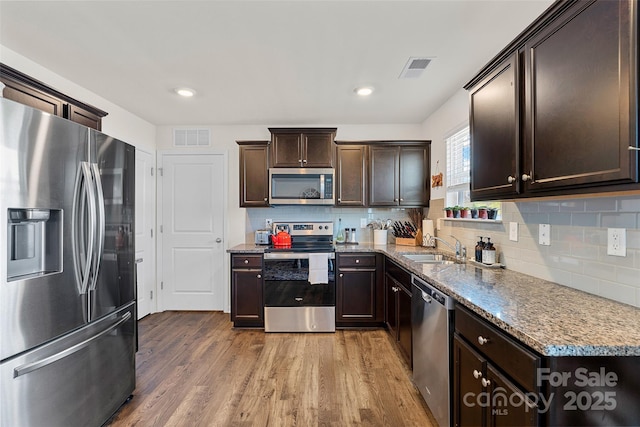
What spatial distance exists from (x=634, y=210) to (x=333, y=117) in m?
2.85

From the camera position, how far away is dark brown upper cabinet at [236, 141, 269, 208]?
11.6 feet

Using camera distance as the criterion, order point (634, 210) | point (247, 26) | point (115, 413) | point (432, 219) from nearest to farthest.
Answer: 1. point (634, 210)
2. point (247, 26)
3. point (115, 413)
4. point (432, 219)

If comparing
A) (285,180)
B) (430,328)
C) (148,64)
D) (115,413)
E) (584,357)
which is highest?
(148,64)

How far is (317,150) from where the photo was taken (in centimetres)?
350

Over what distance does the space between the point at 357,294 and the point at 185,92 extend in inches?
108

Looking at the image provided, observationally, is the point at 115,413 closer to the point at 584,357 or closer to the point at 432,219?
the point at 584,357

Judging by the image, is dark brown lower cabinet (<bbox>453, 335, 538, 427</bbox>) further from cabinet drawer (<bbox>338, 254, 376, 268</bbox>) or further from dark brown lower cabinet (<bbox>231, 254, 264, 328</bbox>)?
dark brown lower cabinet (<bbox>231, 254, 264, 328</bbox>)

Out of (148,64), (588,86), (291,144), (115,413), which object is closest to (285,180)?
(291,144)

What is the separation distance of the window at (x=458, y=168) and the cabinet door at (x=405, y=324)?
3.61 ft

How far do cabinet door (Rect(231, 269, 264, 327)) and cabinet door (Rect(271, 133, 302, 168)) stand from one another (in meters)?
1.31

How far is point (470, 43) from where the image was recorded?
6.50ft

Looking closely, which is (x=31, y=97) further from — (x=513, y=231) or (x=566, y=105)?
(x=513, y=231)

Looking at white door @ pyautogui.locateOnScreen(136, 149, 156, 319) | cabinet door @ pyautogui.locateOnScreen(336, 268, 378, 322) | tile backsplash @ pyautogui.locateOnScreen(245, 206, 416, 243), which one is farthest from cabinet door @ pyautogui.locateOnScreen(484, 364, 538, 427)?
white door @ pyautogui.locateOnScreen(136, 149, 156, 319)

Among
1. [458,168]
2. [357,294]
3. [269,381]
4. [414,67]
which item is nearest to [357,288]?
[357,294]
